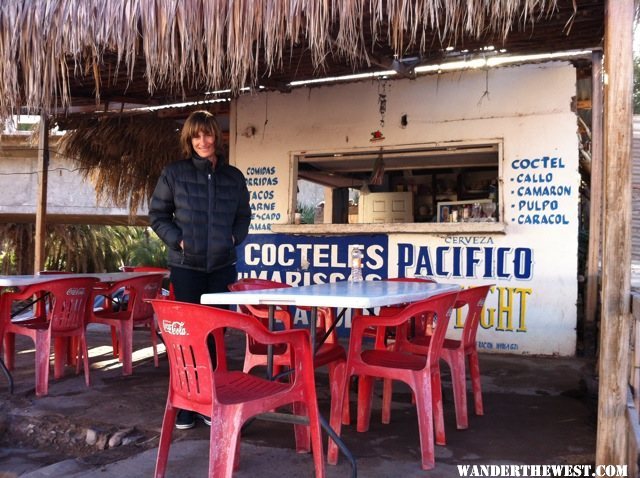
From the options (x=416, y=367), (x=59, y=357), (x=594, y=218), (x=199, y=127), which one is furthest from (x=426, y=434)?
(x=594, y=218)

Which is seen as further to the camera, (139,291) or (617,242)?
(139,291)

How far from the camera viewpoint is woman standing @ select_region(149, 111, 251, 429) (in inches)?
132

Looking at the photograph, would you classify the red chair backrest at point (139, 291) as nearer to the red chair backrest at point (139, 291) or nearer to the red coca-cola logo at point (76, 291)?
the red chair backrest at point (139, 291)

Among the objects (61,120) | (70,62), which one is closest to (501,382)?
(70,62)

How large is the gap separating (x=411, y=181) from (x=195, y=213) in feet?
23.7

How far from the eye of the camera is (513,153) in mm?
5566

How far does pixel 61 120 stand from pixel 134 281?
415 cm

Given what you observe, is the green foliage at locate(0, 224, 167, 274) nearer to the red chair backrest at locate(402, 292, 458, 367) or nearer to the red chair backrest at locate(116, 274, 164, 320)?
the red chair backrest at locate(116, 274, 164, 320)

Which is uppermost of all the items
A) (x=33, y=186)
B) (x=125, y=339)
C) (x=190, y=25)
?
(x=190, y=25)

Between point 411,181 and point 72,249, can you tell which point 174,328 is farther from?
point 72,249

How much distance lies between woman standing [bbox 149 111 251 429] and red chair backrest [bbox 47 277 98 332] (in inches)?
44.3

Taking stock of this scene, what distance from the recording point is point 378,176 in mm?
6812

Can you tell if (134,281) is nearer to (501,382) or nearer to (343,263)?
(343,263)

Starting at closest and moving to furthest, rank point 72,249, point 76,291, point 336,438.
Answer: point 336,438 → point 76,291 → point 72,249
